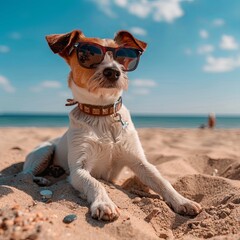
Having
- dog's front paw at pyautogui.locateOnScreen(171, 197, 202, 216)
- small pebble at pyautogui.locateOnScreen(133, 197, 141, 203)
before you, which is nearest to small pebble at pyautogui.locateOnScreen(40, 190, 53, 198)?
small pebble at pyautogui.locateOnScreen(133, 197, 141, 203)

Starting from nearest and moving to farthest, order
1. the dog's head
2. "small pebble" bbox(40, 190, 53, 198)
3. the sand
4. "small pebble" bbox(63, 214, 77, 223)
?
the sand → "small pebble" bbox(63, 214, 77, 223) → "small pebble" bbox(40, 190, 53, 198) → the dog's head

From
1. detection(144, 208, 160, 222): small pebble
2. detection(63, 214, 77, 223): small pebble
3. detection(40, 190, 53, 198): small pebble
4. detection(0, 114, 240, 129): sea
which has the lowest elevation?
detection(0, 114, 240, 129): sea

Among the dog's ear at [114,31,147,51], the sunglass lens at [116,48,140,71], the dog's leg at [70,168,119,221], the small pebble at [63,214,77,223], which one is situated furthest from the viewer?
the dog's ear at [114,31,147,51]

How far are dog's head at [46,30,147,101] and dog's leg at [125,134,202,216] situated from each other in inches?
25.5

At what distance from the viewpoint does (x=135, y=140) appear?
10.5 feet

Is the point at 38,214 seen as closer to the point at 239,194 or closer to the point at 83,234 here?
the point at 83,234

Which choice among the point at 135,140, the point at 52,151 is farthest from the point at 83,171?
the point at 52,151

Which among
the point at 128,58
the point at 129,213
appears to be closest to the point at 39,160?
the point at 128,58

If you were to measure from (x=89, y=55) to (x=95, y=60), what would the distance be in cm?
7

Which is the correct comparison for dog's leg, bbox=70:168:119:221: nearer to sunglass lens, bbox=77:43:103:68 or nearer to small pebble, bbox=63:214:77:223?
small pebble, bbox=63:214:77:223

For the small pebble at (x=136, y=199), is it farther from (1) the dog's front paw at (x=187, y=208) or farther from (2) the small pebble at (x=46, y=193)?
(2) the small pebble at (x=46, y=193)

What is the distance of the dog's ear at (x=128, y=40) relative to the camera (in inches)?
129

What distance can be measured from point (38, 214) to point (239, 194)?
164 centimetres

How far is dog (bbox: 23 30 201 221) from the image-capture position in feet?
9.47
